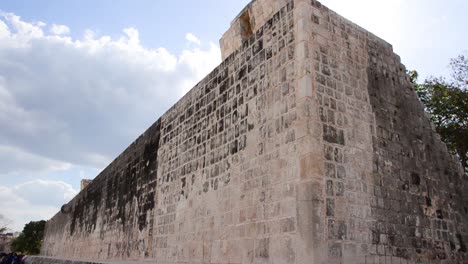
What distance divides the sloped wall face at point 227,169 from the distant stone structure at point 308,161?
0.02 m

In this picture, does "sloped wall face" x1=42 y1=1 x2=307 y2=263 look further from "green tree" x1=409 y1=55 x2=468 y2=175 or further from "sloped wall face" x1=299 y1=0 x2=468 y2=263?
"green tree" x1=409 y1=55 x2=468 y2=175

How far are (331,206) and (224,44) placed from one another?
16.1ft

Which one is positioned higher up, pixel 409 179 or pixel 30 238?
pixel 30 238

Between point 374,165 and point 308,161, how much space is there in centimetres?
122

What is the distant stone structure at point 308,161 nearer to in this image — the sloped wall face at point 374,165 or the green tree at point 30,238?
the sloped wall face at point 374,165

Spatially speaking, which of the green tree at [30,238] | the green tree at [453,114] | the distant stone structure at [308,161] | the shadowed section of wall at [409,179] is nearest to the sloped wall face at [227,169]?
the distant stone structure at [308,161]

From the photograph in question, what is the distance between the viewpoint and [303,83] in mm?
4844

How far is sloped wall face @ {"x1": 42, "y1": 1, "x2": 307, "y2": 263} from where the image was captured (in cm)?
492

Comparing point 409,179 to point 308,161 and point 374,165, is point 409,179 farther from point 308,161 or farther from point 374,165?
point 308,161

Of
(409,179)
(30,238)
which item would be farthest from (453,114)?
(30,238)

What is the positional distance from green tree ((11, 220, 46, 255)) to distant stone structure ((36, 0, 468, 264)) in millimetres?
33305

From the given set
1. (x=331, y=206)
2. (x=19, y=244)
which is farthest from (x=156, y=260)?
(x=19, y=244)

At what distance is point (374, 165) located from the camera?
520cm

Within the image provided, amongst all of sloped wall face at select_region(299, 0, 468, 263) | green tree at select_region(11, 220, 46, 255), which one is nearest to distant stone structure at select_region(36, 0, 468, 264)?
sloped wall face at select_region(299, 0, 468, 263)
